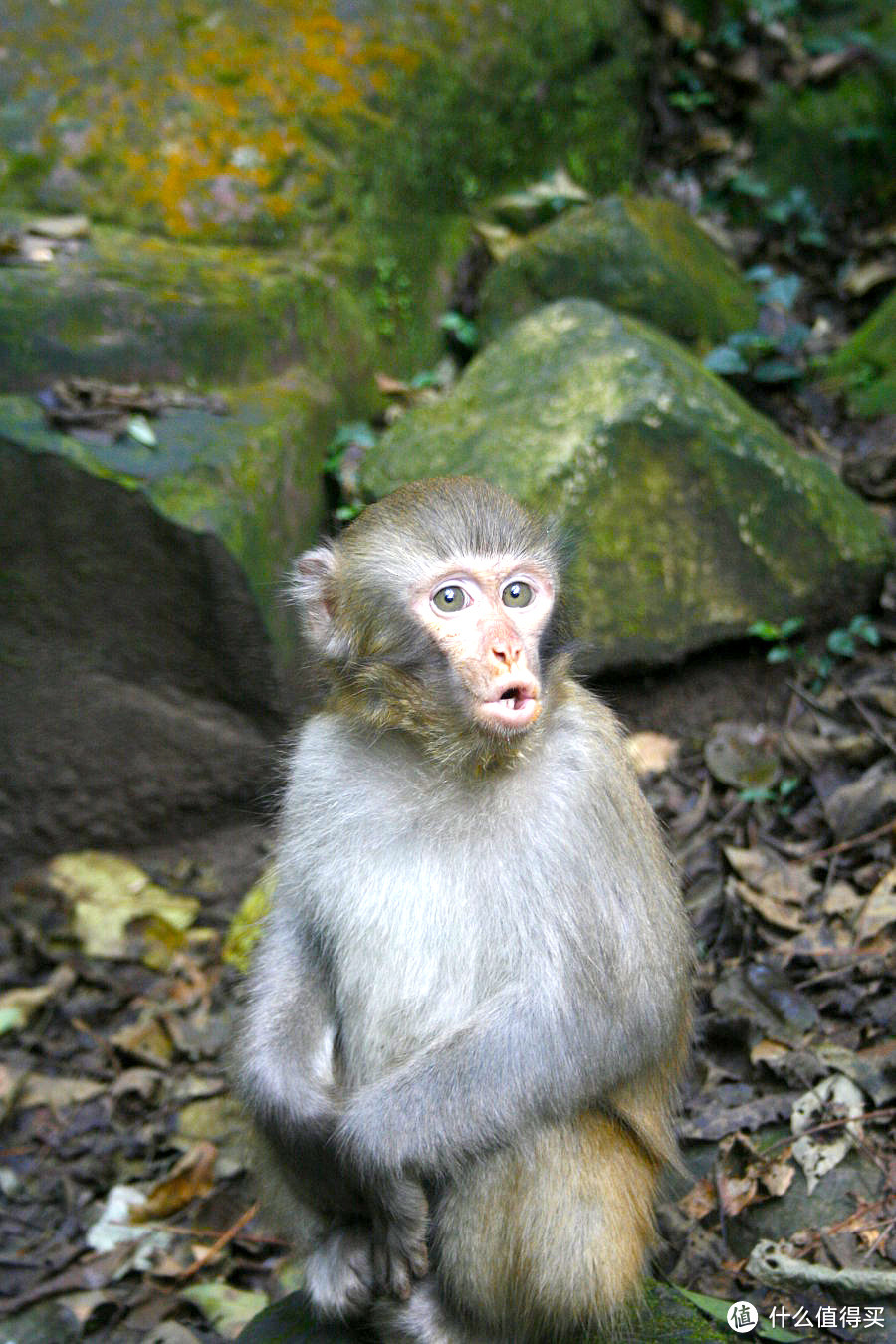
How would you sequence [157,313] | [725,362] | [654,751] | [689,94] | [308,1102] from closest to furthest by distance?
[308,1102] → [654,751] → [157,313] → [725,362] → [689,94]

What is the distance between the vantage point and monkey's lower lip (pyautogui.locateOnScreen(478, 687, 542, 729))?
303 centimetres

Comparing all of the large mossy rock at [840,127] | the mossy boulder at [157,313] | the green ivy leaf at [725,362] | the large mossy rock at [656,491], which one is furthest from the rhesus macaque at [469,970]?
the large mossy rock at [840,127]

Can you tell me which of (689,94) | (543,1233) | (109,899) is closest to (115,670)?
(109,899)

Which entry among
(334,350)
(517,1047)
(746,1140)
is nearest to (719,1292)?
(746,1140)

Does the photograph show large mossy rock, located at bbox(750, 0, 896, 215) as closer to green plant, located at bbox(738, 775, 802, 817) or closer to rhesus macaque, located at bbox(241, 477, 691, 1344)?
green plant, located at bbox(738, 775, 802, 817)

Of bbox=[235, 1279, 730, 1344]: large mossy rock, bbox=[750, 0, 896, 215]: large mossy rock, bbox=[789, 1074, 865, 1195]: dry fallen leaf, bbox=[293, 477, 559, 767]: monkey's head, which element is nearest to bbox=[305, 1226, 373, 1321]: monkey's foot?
bbox=[235, 1279, 730, 1344]: large mossy rock

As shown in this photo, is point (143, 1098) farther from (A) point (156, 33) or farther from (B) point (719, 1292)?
(A) point (156, 33)

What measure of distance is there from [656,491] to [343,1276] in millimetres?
3742

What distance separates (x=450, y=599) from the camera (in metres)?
3.25

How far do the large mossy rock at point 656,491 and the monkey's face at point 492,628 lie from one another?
2453 mm

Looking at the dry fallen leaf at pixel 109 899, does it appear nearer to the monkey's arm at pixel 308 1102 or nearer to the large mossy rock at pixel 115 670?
the large mossy rock at pixel 115 670

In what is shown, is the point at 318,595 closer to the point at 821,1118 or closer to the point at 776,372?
the point at 821,1118

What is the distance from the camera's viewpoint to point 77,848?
6125 millimetres

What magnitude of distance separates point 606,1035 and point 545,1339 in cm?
82
